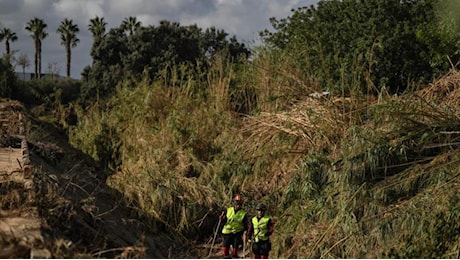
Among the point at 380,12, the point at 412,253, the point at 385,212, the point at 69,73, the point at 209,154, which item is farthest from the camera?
the point at 69,73

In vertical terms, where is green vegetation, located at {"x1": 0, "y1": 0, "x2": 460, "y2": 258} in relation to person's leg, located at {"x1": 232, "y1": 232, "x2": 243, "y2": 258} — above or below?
above

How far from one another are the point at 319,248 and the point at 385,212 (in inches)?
42.5

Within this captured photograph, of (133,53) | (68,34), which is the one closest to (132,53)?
(133,53)

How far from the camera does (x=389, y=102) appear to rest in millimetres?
11930

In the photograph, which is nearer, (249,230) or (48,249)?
(48,249)

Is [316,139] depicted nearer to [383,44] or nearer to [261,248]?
[261,248]

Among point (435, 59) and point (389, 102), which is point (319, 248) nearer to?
point (389, 102)

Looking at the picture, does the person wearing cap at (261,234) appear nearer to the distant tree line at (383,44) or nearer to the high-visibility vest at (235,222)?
the high-visibility vest at (235,222)

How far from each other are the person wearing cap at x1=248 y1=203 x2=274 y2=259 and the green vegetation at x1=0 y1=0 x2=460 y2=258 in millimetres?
669

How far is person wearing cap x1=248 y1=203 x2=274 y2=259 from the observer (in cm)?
934

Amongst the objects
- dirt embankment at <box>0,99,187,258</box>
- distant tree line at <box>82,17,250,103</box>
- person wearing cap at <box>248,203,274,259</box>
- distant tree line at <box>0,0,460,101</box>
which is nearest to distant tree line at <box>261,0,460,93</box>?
distant tree line at <box>0,0,460,101</box>

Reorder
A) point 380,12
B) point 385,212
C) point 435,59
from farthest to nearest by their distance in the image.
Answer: point 380,12
point 435,59
point 385,212

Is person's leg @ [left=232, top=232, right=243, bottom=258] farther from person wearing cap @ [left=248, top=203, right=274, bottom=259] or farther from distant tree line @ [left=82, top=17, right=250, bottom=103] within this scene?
distant tree line @ [left=82, top=17, right=250, bottom=103]

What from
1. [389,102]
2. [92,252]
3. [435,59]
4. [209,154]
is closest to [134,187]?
[209,154]
